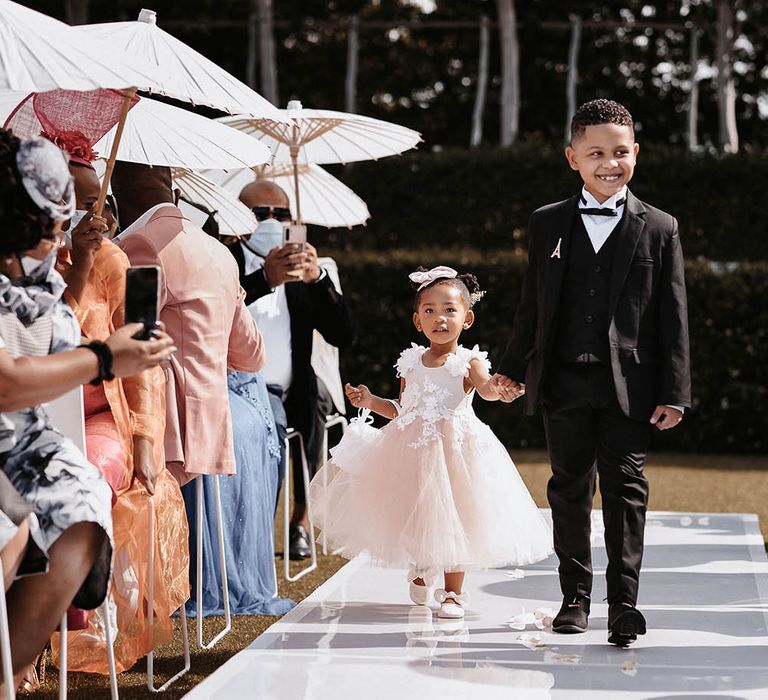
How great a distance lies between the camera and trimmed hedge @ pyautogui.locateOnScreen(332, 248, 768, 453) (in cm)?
1466

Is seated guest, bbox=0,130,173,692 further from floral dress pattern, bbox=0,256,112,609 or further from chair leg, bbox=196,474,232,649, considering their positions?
chair leg, bbox=196,474,232,649

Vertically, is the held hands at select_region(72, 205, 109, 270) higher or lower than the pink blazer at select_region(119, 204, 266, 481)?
higher

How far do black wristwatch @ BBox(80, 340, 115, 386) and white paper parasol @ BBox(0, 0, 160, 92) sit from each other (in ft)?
Result: 2.37

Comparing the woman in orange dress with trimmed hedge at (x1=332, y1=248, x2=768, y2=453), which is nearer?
the woman in orange dress

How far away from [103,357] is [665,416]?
238cm

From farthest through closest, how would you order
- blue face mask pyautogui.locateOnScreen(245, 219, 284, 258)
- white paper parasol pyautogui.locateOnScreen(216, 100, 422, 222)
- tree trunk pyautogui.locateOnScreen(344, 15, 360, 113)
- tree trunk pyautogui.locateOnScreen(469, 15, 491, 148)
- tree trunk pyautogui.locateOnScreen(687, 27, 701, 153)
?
tree trunk pyautogui.locateOnScreen(344, 15, 360, 113)
tree trunk pyautogui.locateOnScreen(469, 15, 491, 148)
tree trunk pyautogui.locateOnScreen(687, 27, 701, 153)
white paper parasol pyautogui.locateOnScreen(216, 100, 422, 222)
blue face mask pyautogui.locateOnScreen(245, 219, 284, 258)

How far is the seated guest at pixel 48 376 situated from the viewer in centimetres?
352

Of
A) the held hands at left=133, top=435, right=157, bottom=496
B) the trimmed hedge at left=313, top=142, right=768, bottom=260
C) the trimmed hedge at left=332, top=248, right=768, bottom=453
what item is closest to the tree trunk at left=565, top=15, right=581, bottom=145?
the trimmed hedge at left=313, top=142, right=768, bottom=260

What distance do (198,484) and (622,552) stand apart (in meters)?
1.72

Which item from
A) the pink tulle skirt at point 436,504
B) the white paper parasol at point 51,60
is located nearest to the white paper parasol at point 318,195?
the pink tulle skirt at point 436,504

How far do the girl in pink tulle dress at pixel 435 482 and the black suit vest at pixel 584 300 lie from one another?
1.69 feet

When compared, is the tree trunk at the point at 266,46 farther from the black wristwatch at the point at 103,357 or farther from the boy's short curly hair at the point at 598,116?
the black wristwatch at the point at 103,357

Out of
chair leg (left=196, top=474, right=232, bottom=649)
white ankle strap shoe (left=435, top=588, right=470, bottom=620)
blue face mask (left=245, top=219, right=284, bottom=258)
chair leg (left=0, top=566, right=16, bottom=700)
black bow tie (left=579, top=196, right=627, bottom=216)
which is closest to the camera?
chair leg (left=0, top=566, right=16, bottom=700)

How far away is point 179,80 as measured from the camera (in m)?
4.87
